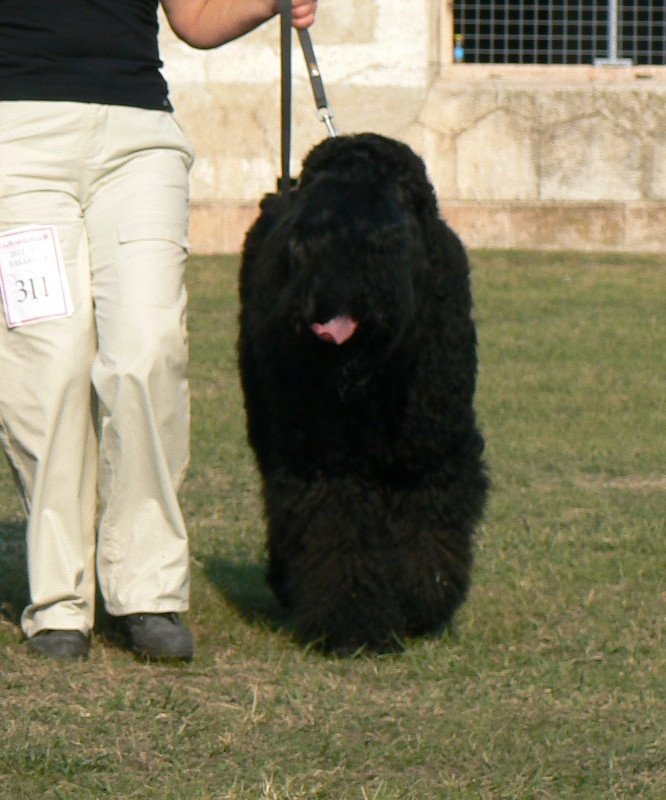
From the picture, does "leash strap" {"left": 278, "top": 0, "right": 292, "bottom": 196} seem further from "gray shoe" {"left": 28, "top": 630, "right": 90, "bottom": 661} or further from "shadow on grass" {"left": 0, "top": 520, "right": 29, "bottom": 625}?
"shadow on grass" {"left": 0, "top": 520, "right": 29, "bottom": 625}

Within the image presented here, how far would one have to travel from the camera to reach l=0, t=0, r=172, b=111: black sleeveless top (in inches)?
165

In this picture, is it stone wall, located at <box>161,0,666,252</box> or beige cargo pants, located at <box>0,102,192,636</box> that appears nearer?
beige cargo pants, located at <box>0,102,192,636</box>

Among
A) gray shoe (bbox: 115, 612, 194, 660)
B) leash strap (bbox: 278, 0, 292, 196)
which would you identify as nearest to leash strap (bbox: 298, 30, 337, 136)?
leash strap (bbox: 278, 0, 292, 196)

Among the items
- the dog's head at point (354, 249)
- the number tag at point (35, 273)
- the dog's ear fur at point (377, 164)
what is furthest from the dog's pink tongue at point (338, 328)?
the number tag at point (35, 273)

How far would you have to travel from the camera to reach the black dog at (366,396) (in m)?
3.93

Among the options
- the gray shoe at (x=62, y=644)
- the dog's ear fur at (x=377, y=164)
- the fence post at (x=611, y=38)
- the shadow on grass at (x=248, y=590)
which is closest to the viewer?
the dog's ear fur at (x=377, y=164)

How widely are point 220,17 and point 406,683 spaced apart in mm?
1883

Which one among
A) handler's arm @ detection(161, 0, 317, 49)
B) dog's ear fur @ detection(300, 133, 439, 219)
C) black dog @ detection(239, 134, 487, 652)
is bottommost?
black dog @ detection(239, 134, 487, 652)

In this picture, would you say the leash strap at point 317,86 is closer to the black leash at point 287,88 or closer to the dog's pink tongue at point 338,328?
the black leash at point 287,88

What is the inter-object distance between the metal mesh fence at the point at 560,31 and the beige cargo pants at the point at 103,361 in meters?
10.9

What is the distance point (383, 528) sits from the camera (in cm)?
439

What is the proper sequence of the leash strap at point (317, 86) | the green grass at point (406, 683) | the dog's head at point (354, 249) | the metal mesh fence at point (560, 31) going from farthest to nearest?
the metal mesh fence at point (560, 31), the leash strap at point (317, 86), the dog's head at point (354, 249), the green grass at point (406, 683)

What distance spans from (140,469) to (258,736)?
34.4 inches

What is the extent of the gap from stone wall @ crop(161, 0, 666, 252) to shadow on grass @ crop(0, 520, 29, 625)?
819cm
